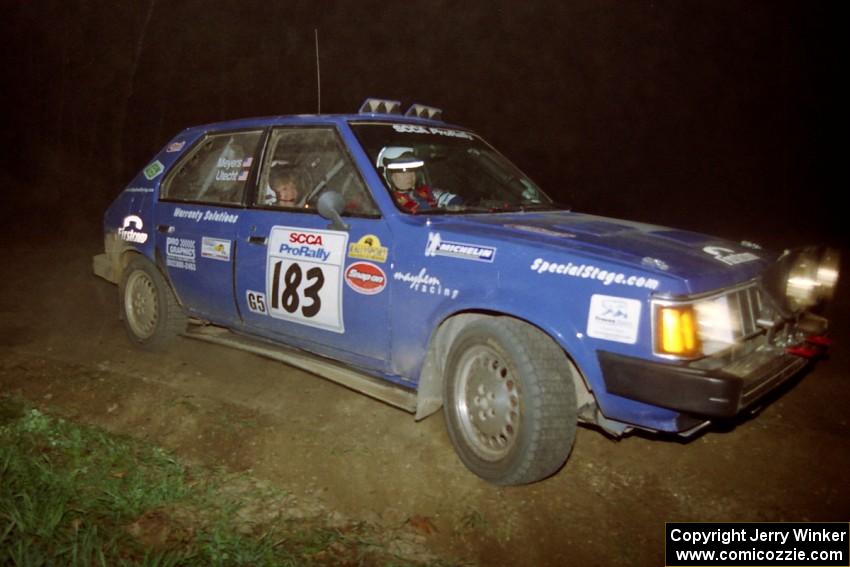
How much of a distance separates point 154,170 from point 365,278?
2.61m

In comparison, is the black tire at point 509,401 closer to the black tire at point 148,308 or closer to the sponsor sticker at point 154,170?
the black tire at point 148,308

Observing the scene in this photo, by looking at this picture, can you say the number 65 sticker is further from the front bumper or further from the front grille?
the front grille

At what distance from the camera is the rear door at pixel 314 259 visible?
3357 mm

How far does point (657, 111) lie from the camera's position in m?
25.6

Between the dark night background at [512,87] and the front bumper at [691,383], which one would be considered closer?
the front bumper at [691,383]

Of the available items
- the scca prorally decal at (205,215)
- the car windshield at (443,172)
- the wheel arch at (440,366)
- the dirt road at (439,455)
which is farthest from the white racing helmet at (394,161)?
the dirt road at (439,455)

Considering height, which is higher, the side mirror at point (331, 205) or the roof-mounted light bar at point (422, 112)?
the roof-mounted light bar at point (422, 112)

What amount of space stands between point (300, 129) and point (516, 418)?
2321mm

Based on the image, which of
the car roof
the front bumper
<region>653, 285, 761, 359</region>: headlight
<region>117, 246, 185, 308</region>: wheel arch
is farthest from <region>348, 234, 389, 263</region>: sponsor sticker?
<region>117, 246, 185, 308</region>: wheel arch

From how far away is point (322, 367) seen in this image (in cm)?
367

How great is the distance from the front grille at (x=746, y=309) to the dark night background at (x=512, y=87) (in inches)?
500

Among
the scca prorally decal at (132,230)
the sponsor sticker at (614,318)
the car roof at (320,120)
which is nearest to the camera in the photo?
the sponsor sticker at (614,318)

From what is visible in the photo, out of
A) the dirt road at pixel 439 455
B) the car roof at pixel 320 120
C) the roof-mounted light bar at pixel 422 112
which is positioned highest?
the roof-mounted light bar at pixel 422 112

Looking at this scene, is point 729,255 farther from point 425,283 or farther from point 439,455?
point 439,455
